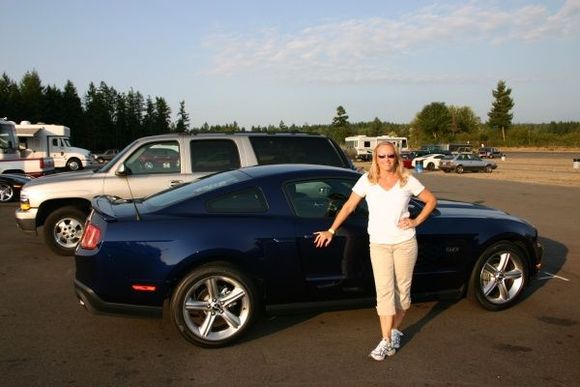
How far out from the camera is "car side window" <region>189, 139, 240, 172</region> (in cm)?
777

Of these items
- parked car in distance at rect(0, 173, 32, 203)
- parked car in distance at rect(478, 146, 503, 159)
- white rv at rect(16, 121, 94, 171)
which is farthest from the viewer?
parked car in distance at rect(478, 146, 503, 159)

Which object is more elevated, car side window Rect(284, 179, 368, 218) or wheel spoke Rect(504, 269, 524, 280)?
car side window Rect(284, 179, 368, 218)

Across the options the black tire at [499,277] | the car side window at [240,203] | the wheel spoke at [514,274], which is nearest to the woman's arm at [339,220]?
the car side window at [240,203]

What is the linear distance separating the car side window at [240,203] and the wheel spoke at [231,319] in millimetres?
827

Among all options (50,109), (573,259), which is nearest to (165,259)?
(573,259)

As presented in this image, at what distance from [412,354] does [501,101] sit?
103773 mm

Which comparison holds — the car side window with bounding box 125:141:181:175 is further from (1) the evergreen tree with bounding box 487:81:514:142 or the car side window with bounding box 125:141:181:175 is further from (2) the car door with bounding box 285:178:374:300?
(1) the evergreen tree with bounding box 487:81:514:142

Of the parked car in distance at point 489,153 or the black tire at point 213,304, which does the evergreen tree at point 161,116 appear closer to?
the parked car in distance at point 489,153

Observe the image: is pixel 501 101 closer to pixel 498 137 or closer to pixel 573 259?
pixel 498 137

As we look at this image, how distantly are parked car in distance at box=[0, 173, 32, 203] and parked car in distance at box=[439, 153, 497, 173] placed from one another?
29352 mm

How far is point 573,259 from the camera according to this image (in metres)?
7.66

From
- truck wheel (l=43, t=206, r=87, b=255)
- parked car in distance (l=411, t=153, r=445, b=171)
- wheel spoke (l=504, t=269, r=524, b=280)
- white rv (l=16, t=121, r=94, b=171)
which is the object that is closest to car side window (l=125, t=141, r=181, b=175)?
truck wheel (l=43, t=206, r=87, b=255)

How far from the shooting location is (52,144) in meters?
33.8

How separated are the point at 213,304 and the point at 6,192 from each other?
13352 millimetres
